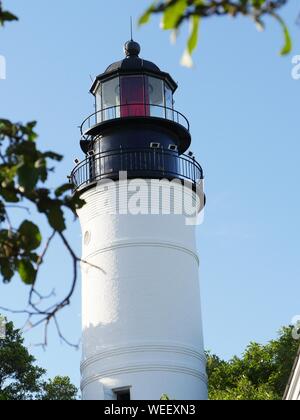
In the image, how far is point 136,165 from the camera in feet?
77.4

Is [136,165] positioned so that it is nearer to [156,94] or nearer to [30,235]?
[156,94]

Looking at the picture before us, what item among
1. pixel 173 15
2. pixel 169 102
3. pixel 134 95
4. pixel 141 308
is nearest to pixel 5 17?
pixel 173 15

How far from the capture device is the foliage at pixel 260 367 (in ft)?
91.4

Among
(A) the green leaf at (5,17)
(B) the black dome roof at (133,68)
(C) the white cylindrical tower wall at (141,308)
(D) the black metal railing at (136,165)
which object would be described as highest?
(B) the black dome roof at (133,68)

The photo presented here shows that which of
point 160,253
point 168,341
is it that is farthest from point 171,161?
point 168,341

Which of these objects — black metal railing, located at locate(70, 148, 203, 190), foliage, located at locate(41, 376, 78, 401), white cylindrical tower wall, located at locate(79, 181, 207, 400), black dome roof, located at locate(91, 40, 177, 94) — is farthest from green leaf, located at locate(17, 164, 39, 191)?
foliage, located at locate(41, 376, 78, 401)

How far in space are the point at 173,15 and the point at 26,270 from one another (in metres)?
1.88

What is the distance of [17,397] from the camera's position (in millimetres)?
29609

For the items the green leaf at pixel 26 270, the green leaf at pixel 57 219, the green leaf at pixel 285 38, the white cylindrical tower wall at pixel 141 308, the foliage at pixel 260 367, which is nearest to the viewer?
the green leaf at pixel 285 38

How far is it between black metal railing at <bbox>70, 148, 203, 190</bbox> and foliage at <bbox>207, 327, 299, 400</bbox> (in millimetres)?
6418

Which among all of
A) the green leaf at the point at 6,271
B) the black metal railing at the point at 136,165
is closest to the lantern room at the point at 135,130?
the black metal railing at the point at 136,165

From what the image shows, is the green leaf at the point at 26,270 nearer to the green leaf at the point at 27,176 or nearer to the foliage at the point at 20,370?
the green leaf at the point at 27,176

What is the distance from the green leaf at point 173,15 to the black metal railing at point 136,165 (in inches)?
778

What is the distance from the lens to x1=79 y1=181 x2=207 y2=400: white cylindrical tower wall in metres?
21.7
